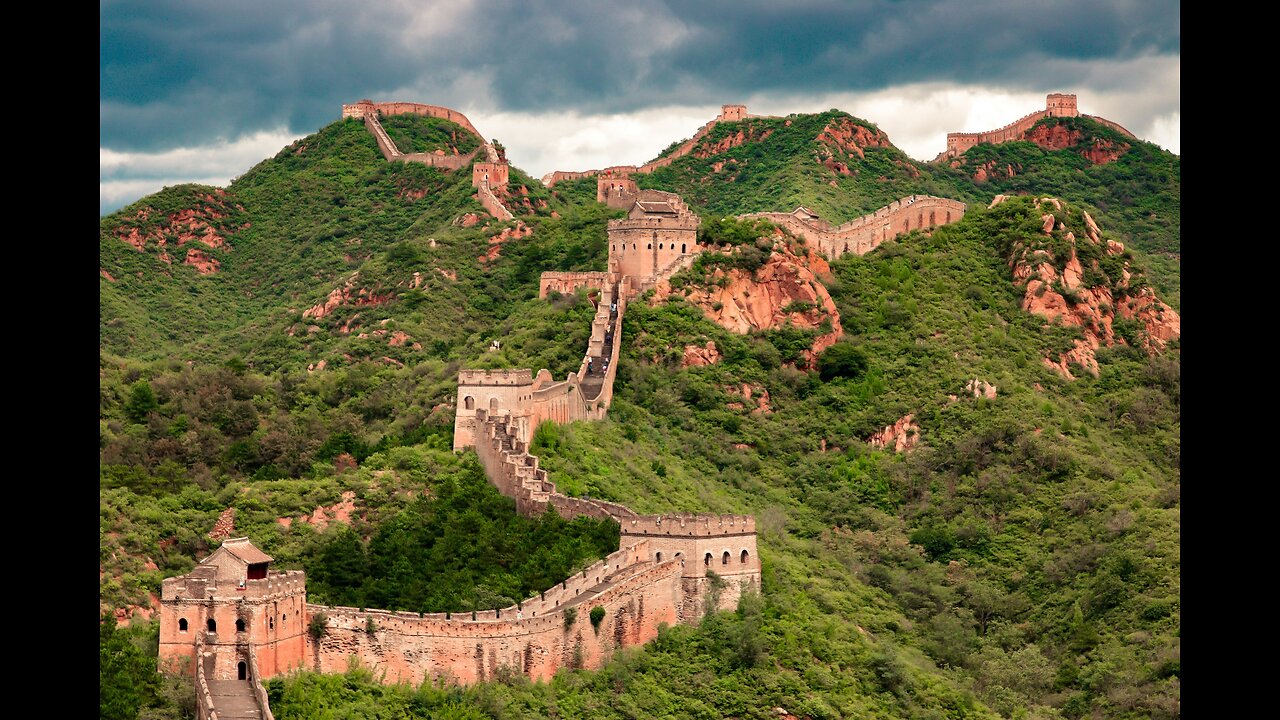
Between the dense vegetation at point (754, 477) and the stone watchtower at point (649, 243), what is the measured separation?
165 centimetres

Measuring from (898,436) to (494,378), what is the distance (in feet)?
83.7

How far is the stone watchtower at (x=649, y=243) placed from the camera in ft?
271

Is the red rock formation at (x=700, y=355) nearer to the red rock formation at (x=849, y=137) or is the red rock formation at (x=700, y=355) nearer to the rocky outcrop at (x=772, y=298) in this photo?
the rocky outcrop at (x=772, y=298)

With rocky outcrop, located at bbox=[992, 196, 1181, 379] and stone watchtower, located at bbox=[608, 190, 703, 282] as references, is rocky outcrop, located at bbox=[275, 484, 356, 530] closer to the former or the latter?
stone watchtower, located at bbox=[608, 190, 703, 282]

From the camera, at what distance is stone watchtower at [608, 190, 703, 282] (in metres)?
82.5

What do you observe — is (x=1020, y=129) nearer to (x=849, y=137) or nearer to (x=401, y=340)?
(x=849, y=137)

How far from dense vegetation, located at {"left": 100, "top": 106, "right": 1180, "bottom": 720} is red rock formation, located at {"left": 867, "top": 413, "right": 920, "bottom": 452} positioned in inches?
16.5

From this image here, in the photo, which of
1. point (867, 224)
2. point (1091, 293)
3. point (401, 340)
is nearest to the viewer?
point (401, 340)

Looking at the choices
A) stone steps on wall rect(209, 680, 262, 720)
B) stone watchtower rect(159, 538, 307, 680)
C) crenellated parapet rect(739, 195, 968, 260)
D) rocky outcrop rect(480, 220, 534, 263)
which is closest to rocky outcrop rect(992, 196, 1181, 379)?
crenellated parapet rect(739, 195, 968, 260)

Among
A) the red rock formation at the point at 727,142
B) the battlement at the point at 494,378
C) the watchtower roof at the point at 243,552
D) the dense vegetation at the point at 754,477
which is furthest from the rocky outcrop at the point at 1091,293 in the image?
the watchtower roof at the point at 243,552

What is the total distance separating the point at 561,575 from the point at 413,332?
130ft

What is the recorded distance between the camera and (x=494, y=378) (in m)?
64.4

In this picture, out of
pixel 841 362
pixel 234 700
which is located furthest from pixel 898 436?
pixel 234 700
